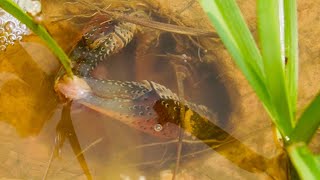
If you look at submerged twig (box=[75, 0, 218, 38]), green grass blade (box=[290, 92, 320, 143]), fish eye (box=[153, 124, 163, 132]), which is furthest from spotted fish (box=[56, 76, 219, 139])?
green grass blade (box=[290, 92, 320, 143])

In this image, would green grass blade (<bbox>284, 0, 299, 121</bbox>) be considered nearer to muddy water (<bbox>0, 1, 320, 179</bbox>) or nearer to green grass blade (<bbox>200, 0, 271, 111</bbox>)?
green grass blade (<bbox>200, 0, 271, 111</bbox>)

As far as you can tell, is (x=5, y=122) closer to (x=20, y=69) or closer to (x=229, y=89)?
(x=20, y=69)

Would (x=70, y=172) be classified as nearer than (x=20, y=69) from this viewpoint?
Yes

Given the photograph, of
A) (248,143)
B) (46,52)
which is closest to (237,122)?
(248,143)

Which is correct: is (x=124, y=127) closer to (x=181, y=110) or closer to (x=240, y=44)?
(x=181, y=110)

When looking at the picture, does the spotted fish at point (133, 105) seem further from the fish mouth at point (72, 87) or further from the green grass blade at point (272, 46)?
the green grass blade at point (272, 46)

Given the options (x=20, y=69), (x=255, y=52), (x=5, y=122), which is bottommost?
(x=5, y=122)
